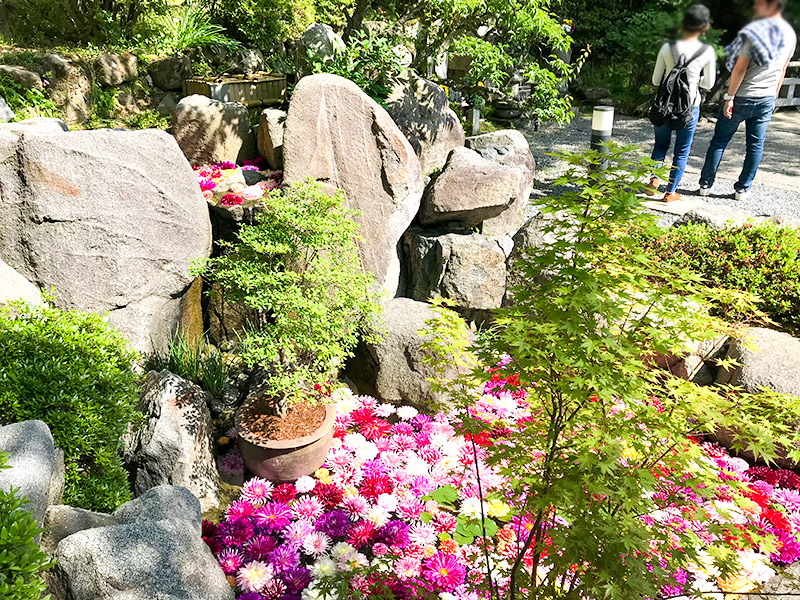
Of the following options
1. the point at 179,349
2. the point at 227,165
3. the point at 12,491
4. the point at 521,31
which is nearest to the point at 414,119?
the point at 521,31

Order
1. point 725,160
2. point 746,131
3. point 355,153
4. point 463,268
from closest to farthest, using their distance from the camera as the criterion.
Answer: point 355,153 < point 463,268 < point 746,131 < point 725,160

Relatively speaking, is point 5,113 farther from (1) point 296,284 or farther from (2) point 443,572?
(2) point 443,572

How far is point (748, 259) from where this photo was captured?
430cm

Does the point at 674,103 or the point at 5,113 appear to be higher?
the point at 674,103

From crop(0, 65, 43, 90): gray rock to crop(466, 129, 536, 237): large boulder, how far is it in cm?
439

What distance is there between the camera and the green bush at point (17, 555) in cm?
165

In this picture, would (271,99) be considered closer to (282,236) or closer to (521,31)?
(521,31)

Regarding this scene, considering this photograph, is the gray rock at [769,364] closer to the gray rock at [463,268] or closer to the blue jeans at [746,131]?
the gray rock at [463,268]

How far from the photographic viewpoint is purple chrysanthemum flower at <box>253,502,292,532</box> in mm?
3121

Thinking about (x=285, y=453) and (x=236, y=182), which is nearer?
(x=285, y=453)

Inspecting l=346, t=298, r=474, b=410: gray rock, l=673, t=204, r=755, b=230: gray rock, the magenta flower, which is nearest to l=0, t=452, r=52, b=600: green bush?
the magenta flower

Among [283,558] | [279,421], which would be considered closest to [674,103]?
[279,421]

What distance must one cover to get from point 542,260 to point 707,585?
Result: 89.6 inches

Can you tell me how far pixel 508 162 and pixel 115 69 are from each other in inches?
176
